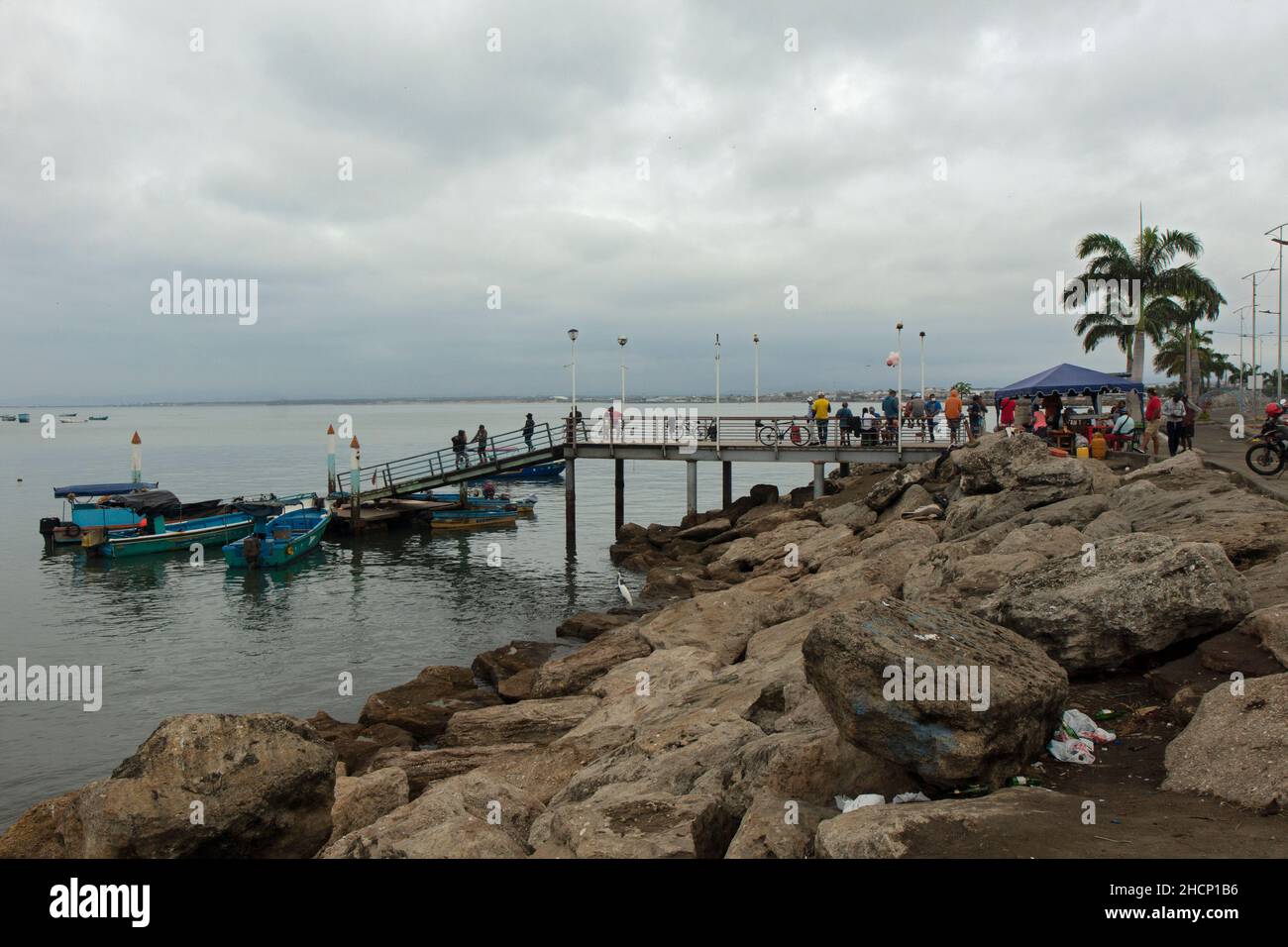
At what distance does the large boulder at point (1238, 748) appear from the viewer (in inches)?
239

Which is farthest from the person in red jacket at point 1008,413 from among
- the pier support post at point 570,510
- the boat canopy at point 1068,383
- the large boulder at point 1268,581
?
the large boulder at point 1268,581

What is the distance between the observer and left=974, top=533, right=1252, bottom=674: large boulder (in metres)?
8.49

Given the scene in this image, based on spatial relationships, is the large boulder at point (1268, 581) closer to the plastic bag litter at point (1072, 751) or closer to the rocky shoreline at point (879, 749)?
the rocky shoreline at point (879, 749)

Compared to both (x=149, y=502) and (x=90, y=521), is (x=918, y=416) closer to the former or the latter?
(x=149, y=502)

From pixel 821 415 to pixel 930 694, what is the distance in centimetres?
2691

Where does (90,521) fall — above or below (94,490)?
below

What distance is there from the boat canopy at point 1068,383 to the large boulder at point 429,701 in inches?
768

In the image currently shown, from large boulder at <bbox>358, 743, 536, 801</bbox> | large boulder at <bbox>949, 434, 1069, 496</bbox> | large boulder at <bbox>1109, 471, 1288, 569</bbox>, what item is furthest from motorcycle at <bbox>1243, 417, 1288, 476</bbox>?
large boulder at <bbox>358, 743, 536, 801</bbox>

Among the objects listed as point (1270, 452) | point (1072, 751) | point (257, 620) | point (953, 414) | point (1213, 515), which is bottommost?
point (257, 620)

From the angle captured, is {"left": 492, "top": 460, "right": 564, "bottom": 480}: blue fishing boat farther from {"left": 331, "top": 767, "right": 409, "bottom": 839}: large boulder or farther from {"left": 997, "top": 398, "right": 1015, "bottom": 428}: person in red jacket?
{"left": 331, "top": 767, "right": 409, "bottom": 839}: large boulder

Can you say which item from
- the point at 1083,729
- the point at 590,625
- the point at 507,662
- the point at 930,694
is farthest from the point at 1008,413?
the point at 930,694

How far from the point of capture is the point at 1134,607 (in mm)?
8570
